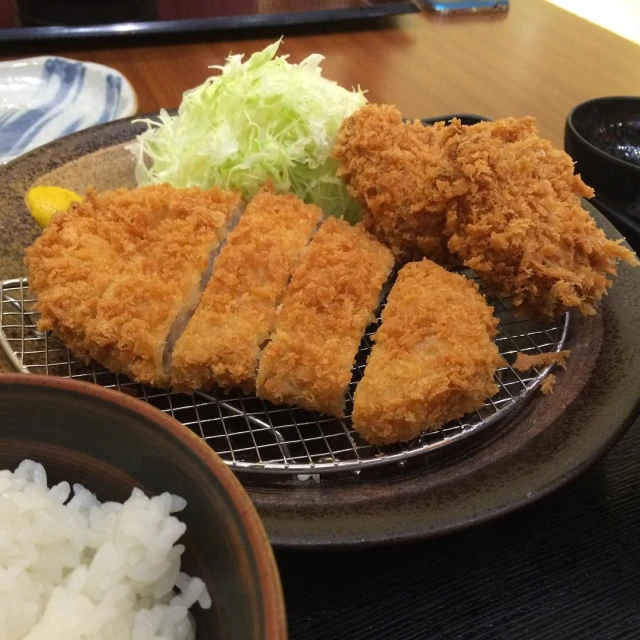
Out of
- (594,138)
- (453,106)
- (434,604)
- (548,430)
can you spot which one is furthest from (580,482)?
(453,106)

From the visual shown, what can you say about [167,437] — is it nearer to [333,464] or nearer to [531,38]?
[333,464]

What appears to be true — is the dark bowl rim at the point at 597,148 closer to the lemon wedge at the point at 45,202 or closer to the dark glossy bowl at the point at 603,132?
the dark glossy bowl at the point at 603,132

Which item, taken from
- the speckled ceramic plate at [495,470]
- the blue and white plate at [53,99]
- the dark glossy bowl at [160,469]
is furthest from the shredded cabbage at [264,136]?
the dark glossy bowl at [160,469]

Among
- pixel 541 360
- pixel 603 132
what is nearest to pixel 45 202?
pixel 541 360

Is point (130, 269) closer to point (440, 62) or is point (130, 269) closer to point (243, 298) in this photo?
point (243, 298)

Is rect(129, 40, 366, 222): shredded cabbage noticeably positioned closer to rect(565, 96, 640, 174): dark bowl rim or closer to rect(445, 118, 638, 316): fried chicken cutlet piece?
rect(445, 118, 638, 316): fried chicken cutlet piece

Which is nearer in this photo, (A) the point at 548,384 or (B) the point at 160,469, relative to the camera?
(B) the point at 160,469
